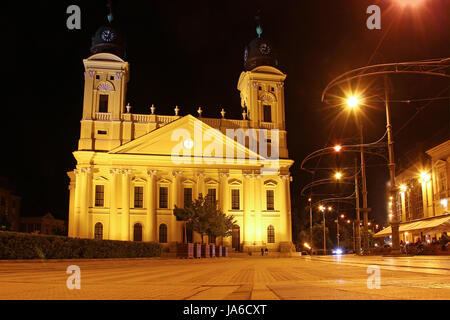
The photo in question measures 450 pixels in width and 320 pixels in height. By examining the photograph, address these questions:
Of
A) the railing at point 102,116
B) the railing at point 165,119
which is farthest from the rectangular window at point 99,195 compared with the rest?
the railing at point 165,119

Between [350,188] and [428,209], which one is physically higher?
[350,188]

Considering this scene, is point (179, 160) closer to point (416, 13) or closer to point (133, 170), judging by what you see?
point (133, 170)

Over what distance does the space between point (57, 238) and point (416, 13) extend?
51.1 ft

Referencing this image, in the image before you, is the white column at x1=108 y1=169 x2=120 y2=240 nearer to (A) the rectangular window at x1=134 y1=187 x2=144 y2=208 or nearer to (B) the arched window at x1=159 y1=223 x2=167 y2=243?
(A) the rectangular window at x1=134 y1=187 x2=144 y2=208

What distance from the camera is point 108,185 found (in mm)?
52281

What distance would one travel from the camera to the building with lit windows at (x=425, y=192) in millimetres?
37656

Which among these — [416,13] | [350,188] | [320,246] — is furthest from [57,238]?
[320,246]

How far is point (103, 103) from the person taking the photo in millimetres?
54750

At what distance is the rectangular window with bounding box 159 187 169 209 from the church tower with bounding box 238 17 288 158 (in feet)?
41.3

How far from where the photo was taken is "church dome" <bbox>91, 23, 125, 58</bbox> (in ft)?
185

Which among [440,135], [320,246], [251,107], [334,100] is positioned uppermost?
[251,107]

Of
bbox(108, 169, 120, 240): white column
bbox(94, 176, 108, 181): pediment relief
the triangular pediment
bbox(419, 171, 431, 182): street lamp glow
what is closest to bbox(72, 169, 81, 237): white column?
bbox(94, 176, 108, 181): pediment relief
